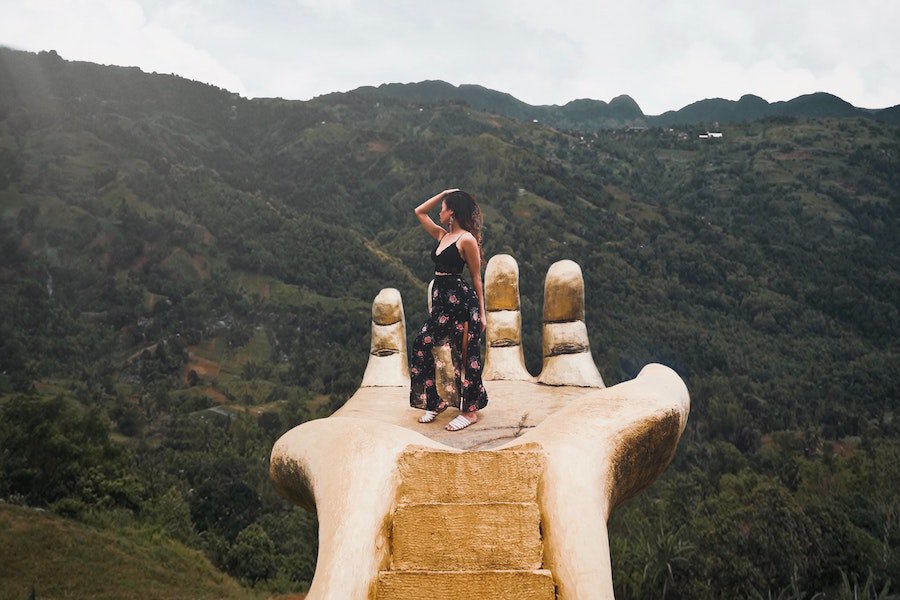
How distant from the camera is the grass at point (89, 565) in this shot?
20.8 m

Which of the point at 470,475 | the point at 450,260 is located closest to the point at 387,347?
the point at 450,260

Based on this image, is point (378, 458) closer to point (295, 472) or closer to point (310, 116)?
point (295, 472)

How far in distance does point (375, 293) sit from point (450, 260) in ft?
301

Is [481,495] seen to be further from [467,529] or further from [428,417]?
[428,417]

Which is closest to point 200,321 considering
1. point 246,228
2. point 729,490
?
point 246,228

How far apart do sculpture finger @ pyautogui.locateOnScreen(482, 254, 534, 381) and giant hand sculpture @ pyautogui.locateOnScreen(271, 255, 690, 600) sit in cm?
261

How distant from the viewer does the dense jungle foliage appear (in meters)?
35.4

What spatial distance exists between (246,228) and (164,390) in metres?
35.7

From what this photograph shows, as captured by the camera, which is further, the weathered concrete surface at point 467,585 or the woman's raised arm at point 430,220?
the woman's raised arm at point 430,220

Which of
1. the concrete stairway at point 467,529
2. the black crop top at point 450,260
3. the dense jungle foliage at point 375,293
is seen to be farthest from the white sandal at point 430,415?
the dense jungle foliage at point 375,293

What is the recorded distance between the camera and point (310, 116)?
158m

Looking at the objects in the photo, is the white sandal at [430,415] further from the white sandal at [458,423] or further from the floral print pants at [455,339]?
the white sandal at [458,423]

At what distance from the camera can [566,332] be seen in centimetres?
744

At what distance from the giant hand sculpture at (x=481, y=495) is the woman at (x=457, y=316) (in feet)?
2.48
